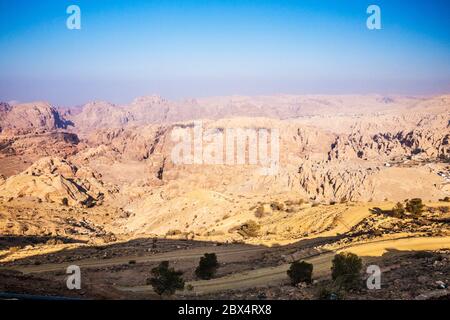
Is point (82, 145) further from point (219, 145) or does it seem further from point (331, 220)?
point (331, 220)

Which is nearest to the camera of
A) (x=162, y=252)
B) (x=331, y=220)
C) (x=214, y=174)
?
(x=162, y=252)

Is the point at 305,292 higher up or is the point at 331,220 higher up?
the point at 305,292

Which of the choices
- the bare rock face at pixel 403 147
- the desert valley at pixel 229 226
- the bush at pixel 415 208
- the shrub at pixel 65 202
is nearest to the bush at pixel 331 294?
the desert valley at pixel 229 226

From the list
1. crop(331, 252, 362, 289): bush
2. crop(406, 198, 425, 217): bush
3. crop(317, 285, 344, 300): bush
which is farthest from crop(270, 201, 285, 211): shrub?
crop(317, 285, 344, 300): bush

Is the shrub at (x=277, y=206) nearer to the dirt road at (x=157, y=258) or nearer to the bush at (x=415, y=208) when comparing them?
the bush at (x=415, y=208)

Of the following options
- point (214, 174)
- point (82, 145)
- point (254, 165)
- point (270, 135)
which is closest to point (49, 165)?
point (214, 174)
